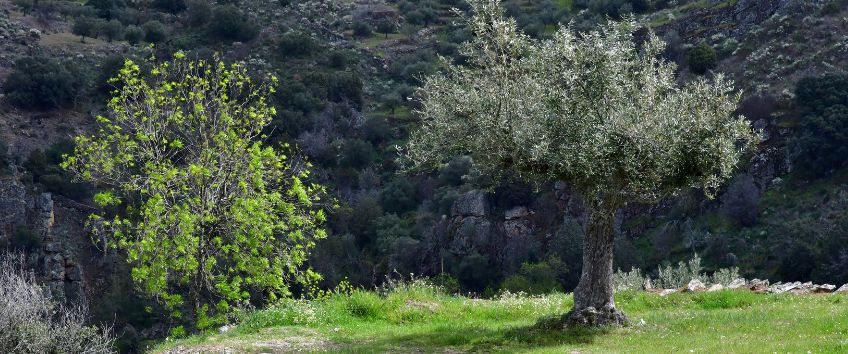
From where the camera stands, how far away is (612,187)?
1460cm

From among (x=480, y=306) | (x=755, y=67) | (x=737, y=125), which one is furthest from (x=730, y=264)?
(x=737, y=125)

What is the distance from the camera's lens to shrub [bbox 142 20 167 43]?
8375 centimetres

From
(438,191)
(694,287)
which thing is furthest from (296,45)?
(694,287)

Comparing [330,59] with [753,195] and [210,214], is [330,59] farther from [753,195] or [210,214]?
[210,214]

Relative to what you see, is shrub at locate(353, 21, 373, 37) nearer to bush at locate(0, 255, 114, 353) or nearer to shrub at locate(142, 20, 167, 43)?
shrub at locate(142, 20, 167, 43)

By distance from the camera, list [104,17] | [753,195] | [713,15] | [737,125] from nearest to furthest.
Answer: [737,125] < [753,195] < [713,15] < [104,17]

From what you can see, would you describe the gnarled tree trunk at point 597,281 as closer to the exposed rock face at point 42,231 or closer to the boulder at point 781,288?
the boulder at point 781,288

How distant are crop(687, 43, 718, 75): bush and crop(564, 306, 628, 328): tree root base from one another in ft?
158

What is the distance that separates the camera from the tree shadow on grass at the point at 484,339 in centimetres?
1454

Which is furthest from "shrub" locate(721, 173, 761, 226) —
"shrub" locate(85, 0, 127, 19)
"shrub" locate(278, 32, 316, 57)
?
"shrub" locate(85, 0, 127, 19)

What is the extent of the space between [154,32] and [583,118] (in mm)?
74825

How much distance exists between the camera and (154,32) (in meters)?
83.9

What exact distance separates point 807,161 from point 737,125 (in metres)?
38.0

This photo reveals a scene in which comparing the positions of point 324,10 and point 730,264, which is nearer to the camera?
point 730,264
